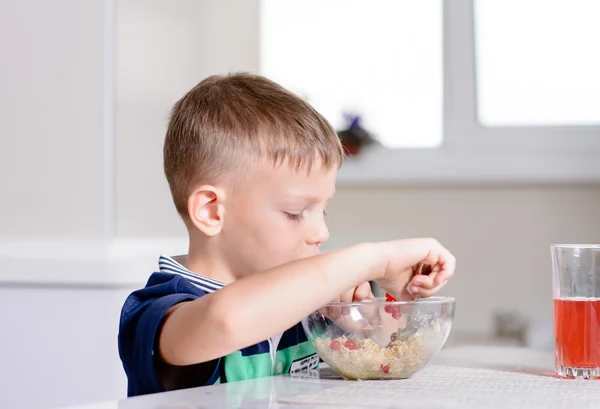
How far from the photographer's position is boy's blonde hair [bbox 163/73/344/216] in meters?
1.07

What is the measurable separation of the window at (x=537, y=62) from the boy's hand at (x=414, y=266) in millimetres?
2249

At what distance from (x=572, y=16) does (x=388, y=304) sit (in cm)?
248

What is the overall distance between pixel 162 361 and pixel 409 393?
0.89ft

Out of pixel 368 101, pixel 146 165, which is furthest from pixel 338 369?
pixel 368 101

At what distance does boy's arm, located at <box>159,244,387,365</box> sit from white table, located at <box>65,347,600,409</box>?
5 cm

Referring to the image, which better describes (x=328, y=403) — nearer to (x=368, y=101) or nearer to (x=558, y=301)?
(x=558, y=301)

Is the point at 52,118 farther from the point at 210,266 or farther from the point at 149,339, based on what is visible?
the point at 149,339

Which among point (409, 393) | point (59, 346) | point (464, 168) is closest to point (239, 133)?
point (409, 393)

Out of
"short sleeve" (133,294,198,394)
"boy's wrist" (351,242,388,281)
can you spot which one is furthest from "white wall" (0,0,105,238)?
"boy's wrist" (351,242,388,281)

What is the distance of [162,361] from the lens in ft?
2.90

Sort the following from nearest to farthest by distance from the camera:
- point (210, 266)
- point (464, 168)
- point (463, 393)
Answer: point (463, 393) → point (210, 266) → point (464, 168)

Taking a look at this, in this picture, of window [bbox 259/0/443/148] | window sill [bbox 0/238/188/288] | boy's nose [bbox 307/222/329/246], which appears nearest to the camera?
boy's nose [bbox 307/222/329/246]

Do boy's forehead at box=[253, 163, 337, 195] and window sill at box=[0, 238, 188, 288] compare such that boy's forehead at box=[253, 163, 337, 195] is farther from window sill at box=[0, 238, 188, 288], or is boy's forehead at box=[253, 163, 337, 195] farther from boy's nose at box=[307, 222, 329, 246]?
window sill at box=[0, 238, 188, 288]

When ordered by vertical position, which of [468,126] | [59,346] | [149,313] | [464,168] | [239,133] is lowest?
[59,346]
